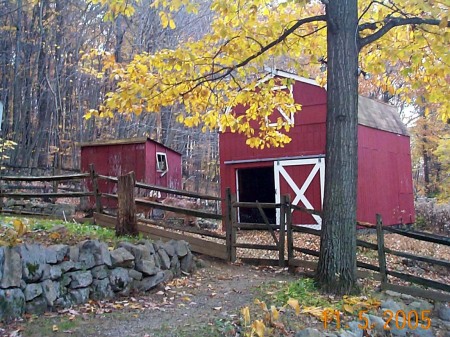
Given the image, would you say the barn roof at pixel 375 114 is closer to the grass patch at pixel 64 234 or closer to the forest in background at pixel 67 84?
the forest in background at pixel 67 84

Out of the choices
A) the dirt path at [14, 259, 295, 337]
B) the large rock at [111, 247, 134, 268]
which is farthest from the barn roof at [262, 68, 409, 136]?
the large rock at [111, 247, 134, 268]

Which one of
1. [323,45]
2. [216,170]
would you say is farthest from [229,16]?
[216,170]

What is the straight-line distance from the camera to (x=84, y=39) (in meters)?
20.7

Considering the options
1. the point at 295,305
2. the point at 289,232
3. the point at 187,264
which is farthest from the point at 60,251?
the point at 289,232

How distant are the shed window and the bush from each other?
401 inches

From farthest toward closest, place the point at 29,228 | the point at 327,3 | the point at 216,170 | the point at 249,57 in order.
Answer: the point at 216,170 < the point at 249,57 < the point at 29,228 < the point at 327,3

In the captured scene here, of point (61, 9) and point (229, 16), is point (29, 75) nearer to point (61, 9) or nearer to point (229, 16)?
point (61, 9)

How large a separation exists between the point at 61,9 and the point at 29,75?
3.35 m

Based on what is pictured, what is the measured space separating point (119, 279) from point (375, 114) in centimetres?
1195

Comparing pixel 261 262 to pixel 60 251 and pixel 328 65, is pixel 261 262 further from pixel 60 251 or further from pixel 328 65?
pixel 60 251

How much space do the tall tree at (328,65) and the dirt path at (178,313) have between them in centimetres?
130

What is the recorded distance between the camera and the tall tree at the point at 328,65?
5.91 metres

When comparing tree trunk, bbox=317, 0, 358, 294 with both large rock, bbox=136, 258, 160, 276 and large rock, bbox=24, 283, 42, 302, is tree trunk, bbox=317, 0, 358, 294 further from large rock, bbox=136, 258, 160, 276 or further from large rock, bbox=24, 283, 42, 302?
large rock, bbox=24, 283, 42, 302

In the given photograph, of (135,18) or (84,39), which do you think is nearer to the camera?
(84,39)
